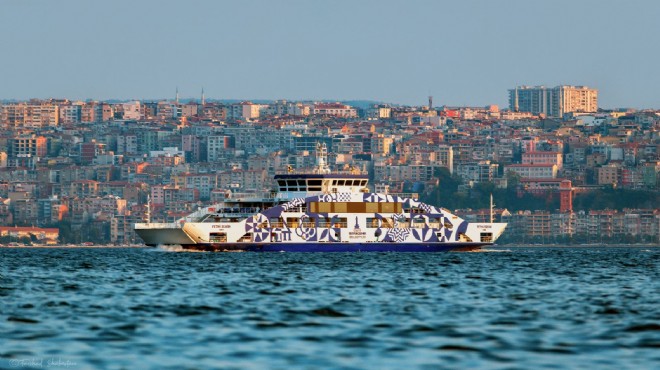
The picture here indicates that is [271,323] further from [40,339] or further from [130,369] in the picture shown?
[130,369]

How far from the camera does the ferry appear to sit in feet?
289

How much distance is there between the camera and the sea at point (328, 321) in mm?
27719

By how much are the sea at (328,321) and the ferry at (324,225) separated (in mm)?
30752

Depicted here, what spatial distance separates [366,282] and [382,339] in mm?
19329

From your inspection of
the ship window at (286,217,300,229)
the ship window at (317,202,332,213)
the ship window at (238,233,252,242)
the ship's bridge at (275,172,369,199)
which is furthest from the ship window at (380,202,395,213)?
the ship window at (238,233,252,242)

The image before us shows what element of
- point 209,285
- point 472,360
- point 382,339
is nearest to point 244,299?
point 209,285

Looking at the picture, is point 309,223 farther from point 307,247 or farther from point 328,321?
point 328,321

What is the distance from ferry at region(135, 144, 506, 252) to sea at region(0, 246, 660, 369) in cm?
3075

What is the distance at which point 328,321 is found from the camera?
34.5m

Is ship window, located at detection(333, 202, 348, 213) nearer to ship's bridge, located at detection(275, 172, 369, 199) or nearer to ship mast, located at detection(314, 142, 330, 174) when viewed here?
ship's bridge, located at detection(275, 172, 369, 199)

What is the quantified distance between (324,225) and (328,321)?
5391 centimetres

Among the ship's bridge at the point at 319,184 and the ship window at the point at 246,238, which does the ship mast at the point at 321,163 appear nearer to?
the ship's bridge at the point at 319,184

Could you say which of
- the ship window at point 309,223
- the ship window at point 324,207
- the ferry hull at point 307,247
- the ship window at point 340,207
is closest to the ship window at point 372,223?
the ferry hull at point 307,247

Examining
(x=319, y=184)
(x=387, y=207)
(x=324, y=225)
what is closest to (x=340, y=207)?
(x=324, y=225)
